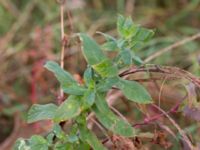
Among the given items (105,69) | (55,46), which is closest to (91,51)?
(105,69)

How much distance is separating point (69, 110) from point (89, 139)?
6cm

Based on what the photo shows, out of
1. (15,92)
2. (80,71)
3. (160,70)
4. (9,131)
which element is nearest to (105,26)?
(80,71)

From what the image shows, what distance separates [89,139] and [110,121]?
0.05m

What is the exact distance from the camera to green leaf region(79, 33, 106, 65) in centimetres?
88

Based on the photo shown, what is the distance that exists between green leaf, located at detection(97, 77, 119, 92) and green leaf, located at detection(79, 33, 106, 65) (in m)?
0.03

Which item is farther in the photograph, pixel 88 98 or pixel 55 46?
pixel 55 46

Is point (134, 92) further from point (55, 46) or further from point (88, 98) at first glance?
point (55, 46)

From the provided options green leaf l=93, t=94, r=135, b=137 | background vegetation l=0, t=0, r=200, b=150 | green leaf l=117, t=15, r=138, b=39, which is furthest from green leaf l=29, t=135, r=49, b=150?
background vegetation l=0, t=0, r=200, b=150

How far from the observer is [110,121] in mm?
869

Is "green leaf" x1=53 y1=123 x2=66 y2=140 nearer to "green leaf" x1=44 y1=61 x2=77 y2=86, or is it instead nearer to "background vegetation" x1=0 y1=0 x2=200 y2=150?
"green leaf" x1=44 y1=61 x2=77 y2=86

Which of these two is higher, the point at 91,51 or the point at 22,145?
the point at 91,51

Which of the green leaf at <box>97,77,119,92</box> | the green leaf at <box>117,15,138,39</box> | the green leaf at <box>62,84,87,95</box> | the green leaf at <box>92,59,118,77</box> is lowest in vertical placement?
the green leaf at <box>97,77,119,92</box>

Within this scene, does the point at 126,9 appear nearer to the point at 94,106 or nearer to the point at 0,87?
the point at 0,87

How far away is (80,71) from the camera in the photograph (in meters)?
1.97
